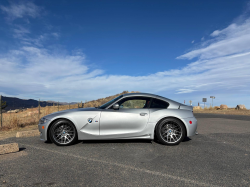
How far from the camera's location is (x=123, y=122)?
212 inches

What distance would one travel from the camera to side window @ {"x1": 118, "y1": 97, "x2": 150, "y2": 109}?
576cm

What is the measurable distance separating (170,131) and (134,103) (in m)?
1.36

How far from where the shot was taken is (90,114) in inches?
214

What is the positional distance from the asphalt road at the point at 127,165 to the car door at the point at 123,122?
15.4 inches

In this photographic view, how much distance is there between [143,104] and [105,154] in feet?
6.61

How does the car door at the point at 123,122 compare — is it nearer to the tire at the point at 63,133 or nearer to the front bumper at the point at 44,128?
the tire at the point at 63,133

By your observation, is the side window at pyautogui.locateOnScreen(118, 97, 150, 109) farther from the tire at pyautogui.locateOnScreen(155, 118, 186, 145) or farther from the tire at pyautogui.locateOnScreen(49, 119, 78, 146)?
the tire at pyautogui.locateOnScreen(49, 119, 78, 146)

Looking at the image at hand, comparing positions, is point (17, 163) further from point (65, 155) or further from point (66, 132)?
point (66, 132)

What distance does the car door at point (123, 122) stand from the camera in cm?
536

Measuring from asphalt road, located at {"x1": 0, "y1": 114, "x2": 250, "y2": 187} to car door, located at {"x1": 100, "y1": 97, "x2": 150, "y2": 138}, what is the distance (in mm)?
392

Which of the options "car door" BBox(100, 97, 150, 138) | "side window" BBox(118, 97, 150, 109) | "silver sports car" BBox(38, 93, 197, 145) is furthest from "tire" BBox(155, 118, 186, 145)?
"side window" BBox(118, 97, 150, 109)

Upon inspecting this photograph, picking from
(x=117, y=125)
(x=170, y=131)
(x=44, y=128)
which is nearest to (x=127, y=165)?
(x=117, y=125)

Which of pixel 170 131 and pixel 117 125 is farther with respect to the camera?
pixel 170 131

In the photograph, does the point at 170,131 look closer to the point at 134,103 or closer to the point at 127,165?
the point at 134,103
